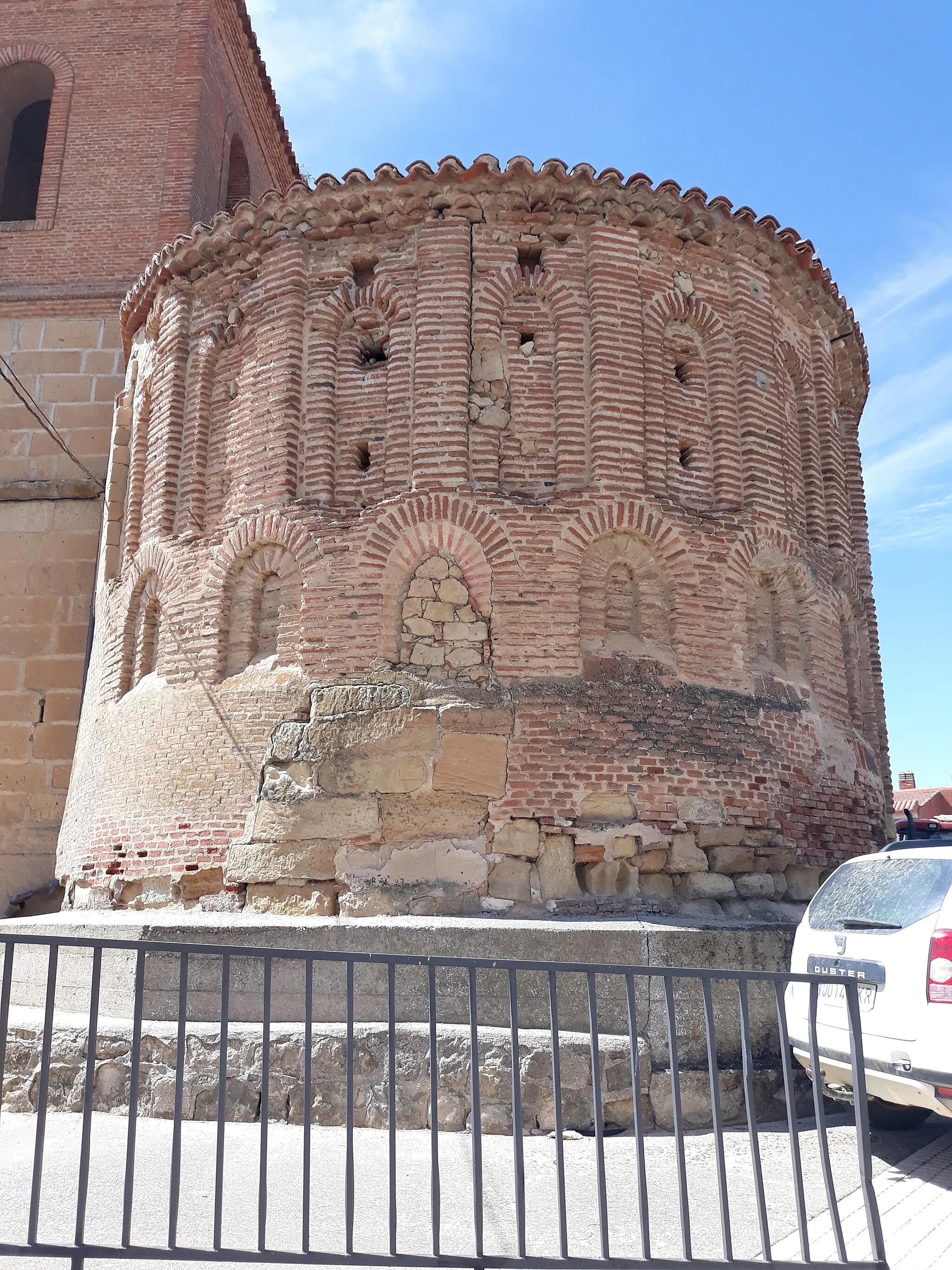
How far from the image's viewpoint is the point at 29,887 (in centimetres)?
1100

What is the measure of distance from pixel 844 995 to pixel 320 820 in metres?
3.92

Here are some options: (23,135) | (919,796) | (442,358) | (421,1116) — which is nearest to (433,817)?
(421,1116)

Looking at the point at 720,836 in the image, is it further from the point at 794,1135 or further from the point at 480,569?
the point at 794,1135

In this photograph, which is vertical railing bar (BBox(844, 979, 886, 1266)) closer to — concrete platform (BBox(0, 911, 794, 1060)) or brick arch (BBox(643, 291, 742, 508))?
concrete platform (BBox(0, 911, 794, 1060))

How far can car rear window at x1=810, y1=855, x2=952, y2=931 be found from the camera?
4781 millimetres

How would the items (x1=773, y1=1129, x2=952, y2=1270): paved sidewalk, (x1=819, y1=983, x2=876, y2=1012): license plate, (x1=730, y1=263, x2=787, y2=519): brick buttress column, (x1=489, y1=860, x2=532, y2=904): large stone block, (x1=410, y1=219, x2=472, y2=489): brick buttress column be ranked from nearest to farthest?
(x1=773, y1=1129, x2=952, y2=1270): paved sidewalk < (x1=819, y1=983, x2=876, y2=1012): license plate < (x1=489, y1=860, x2=532, y2=904): large stone block < (x1=410, y1=219, x2=472, y2=489): brick buttress column < (x1=730, y1=263, x2=787, y2=519): brick buttress column

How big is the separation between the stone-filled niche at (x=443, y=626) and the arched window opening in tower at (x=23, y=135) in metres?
11.1

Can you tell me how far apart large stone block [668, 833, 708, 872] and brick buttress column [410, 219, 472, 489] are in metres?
3.25

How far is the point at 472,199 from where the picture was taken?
8.77m

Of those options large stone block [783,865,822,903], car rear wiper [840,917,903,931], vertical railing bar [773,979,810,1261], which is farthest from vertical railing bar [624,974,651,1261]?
large stone block [783,865,822,903]

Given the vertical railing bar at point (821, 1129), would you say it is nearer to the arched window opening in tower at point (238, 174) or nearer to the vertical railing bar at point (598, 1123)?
the vertical railing bar at point (598, 1123)

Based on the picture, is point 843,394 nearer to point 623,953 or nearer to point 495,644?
point 495,644

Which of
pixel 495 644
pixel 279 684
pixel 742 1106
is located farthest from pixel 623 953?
pixel 279 684

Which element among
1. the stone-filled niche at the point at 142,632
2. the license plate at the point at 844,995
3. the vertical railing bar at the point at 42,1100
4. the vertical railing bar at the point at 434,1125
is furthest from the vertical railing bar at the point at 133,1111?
the stone-filled niche at the point at 142,632
